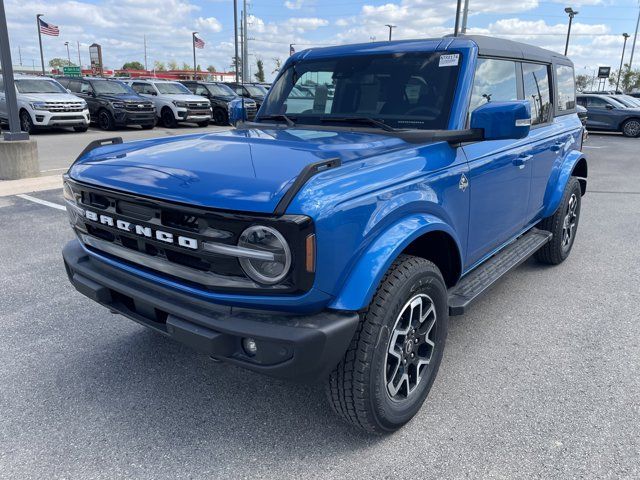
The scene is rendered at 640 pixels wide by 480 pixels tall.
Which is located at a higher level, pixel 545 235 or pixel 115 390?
pixel 545 235

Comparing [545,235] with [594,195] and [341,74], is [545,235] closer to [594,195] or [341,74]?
[341,74]

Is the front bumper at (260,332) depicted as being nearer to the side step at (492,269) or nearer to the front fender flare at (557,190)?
the side step at (492,269)

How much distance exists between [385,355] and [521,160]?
2058mm

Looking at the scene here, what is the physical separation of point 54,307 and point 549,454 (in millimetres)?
3506

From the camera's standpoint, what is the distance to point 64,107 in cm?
1541

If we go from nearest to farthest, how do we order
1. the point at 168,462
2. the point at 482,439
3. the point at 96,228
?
the point at 168,462 < the point at 482,439 < the point at 96,228

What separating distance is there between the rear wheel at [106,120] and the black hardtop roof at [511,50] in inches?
625

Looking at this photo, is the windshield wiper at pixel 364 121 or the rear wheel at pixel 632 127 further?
the rear wheel at pixel 632 127

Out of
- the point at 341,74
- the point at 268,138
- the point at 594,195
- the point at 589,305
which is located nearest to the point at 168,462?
the point at 268,138

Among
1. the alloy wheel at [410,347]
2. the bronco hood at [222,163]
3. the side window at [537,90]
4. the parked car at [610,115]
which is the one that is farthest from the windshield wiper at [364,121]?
the parked car at [610,115]

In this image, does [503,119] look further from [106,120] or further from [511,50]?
[106,120]

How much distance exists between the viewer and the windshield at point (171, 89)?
778 inches

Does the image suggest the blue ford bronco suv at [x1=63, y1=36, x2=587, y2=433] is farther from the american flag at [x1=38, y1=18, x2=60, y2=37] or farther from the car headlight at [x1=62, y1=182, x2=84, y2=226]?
the american flag at [x1=38, y1=18, x2=60, y2=37]

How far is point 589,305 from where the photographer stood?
4086 millimetres
